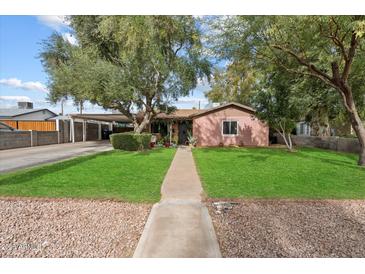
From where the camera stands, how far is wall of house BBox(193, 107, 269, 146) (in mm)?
21719

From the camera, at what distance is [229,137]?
2192 cm

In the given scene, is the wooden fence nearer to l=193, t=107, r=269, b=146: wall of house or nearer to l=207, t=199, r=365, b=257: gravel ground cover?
l=193, t=107, r=269, b=146: wall of house

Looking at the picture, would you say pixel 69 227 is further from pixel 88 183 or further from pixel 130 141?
pixel 130 141

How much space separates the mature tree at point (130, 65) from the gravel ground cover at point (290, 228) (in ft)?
37.7

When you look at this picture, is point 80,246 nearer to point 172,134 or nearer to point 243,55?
point 243,55

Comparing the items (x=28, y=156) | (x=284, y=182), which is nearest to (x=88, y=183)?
(x=284, y=182)

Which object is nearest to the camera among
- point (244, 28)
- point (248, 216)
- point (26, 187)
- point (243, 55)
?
point (248, 216)

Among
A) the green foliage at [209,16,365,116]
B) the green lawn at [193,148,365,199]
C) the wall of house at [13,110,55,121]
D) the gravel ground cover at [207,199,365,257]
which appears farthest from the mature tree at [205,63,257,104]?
the gravel ground cover at [207,199,365,257]

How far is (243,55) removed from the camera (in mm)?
11547

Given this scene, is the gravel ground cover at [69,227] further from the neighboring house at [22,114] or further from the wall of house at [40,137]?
the neighboring house at [22,114]

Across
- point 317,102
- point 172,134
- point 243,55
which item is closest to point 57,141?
point 172,134

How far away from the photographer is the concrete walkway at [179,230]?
3.55m

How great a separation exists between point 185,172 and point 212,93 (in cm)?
2901

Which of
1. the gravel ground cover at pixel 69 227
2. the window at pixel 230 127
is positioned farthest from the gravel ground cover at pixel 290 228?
the window at pixel 230 127
